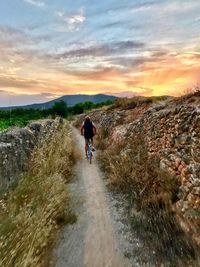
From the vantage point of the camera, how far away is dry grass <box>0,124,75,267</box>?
5.68 meters

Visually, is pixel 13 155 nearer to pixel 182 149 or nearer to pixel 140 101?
pixel 182 149

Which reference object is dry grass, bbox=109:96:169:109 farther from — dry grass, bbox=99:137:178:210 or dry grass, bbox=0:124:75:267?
dry grass, bbox=0:124:75:267

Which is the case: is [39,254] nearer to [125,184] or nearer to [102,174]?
[125,184]

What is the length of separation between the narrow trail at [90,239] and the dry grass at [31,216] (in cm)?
34

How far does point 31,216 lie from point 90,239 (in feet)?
6.21

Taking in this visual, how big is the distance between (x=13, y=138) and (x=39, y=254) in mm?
2910

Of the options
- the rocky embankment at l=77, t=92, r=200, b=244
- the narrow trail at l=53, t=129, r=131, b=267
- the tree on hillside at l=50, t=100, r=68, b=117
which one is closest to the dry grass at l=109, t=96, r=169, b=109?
the rocky embankment at l=77, t=92, r=200, b=244

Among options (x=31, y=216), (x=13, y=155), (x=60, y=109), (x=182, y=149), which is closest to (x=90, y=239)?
(x=31, y=216)

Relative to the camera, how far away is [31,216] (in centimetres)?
A: 683

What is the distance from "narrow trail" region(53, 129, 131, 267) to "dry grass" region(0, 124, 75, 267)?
34cm

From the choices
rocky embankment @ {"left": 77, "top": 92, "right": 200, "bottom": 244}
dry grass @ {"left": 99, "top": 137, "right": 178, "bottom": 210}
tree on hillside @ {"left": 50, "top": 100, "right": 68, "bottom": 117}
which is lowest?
tree on hillside @ {"left": 50, "top": 100, "right": 68, "bottom": 117}

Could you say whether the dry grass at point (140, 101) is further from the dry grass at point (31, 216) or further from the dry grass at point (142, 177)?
the dry grass at point (31, 216)

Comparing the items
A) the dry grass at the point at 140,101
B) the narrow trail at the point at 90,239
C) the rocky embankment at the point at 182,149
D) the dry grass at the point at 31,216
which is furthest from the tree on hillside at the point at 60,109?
the dry grass at the point at 31,216

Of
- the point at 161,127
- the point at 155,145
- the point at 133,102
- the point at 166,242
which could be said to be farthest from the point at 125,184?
the point at 133,102
